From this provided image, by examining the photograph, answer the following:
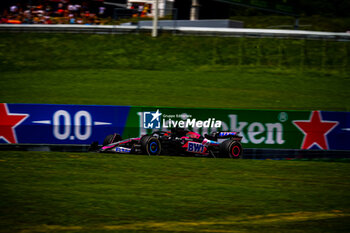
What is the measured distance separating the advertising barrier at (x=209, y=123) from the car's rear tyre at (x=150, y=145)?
3.97 feet

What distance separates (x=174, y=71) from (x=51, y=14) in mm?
10249

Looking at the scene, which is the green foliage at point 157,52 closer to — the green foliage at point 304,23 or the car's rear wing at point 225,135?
the green foliage at point 304,23

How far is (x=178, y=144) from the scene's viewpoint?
12.5 m

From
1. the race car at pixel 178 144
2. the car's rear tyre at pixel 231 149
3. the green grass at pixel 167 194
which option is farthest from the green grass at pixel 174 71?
the green grass at pixel 167 194

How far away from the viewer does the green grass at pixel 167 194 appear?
711 cm

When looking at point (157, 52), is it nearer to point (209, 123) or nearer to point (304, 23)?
point (209, 123)

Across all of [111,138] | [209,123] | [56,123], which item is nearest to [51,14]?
[56,123]

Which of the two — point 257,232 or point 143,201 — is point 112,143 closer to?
point 143,201

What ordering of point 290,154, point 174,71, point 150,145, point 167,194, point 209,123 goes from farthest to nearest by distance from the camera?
point 174,71 < point 209,123 < point 290,154 < point 150,145 < point 167,194

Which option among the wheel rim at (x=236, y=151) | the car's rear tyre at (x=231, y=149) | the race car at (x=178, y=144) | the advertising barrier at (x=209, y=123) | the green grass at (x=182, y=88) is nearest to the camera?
the race car at (x=178, y=144)

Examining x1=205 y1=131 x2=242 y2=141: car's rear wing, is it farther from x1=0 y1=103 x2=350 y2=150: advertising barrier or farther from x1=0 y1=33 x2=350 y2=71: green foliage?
x1=0 y1=33 x2=350 y2=71: green foliage

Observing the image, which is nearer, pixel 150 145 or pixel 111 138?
pixel 150 145

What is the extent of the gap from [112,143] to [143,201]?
4586mm

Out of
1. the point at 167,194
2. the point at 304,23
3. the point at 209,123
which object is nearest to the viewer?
the point at 167,194
